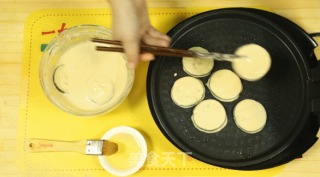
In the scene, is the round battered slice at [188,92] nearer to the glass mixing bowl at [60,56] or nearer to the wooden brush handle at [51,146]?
the glass mixing bowl at [60,56]

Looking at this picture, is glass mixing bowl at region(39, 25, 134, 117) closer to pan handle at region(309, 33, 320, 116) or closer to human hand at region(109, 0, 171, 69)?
human hand at region(109, 0, 171, 69)

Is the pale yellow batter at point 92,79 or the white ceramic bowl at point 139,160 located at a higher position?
the pale yellow batter at point 92,79

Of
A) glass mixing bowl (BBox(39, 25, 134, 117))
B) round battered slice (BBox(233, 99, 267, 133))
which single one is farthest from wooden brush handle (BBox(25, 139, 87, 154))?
round battered slice (BBox(233, 99, 267, 133))

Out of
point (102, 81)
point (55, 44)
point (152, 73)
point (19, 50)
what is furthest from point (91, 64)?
point (19, 50)

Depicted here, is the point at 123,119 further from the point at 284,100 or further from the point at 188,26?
the point at 284,100

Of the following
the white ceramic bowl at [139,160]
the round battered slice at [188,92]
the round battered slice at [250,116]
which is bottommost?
the white ceramic bowl at [139,160]

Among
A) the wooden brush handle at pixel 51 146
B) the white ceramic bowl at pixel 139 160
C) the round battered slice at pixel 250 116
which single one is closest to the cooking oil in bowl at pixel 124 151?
the white ceramic bowl at pixel 139 160
